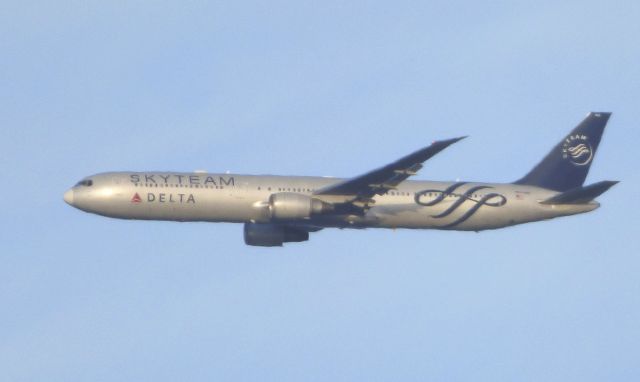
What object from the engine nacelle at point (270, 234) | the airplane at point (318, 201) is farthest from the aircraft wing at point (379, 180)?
the engine nacelle at point (270, 234)

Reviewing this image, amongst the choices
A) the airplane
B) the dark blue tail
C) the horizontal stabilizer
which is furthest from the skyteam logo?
the horizontal stabilizer

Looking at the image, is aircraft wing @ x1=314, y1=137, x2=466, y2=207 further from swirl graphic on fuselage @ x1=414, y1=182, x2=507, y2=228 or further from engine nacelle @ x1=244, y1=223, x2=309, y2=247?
engine nacelle @ x1=244, y1=223, x2=309, y2=247

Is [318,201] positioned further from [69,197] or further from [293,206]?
[69,197]

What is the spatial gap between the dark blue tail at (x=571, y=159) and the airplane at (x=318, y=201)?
1.20m

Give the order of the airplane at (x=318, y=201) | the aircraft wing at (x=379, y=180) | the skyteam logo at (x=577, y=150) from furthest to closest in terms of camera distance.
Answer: the skyteam logo at (x=577, y=150)
the airplane at (x=318, y=201)
the aircraft wing at (x=379, y=180)

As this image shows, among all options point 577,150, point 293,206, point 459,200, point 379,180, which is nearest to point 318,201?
point 293,206

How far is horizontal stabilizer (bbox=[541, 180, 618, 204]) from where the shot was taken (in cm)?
7909

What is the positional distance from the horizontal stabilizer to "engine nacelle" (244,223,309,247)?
15.3 meters

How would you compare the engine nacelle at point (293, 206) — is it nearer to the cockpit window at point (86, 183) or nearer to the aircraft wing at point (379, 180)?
the aircraft wing at point (379, 180)

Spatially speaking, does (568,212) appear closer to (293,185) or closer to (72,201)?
(293,185)

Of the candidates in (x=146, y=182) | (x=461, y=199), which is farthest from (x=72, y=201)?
(x=461, y=199)

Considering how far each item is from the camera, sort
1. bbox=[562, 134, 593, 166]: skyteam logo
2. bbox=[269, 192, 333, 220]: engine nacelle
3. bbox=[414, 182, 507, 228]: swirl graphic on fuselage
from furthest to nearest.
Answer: bbox=[562, 134, 593, 166]: skyteam logo, bbox=[414, 182, 507, 228]: swirl graphic on fuselage, bbox=[269, 192, 333, 220]: engine nacelle

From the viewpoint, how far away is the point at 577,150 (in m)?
86.6

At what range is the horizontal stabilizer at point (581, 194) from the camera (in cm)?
7909
